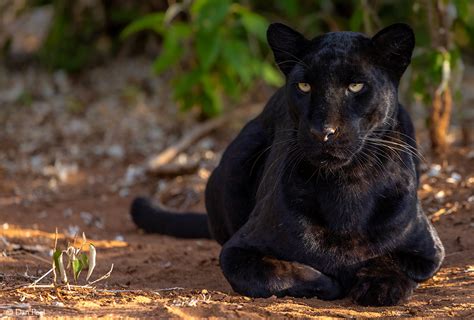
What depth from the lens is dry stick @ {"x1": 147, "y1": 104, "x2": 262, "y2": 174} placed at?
7141 mm

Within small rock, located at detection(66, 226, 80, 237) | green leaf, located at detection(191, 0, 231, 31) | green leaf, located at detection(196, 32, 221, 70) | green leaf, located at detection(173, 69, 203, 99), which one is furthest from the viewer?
green leaf, located at detection(173, 69, 203, 99)

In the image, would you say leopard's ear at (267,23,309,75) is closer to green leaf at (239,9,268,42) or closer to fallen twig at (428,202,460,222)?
fallen twig at (428,202,460,222)

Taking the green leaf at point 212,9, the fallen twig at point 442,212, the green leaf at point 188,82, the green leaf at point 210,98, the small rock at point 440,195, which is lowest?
the fallen twig at point 442,212

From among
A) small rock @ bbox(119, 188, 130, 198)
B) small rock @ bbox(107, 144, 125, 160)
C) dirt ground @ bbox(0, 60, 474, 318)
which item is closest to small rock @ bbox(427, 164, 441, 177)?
dirt ground @ bbox(0, 60, 474, 318)

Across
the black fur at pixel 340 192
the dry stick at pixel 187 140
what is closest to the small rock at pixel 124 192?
the dry stick at pixel 187 140

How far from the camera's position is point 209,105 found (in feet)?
25.4

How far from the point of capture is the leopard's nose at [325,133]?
3.34m

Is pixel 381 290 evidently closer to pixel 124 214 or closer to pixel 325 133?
pixel 325 133

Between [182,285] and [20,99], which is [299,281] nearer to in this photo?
[182,285]

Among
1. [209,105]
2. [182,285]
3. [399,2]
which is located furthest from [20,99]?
[182,285]

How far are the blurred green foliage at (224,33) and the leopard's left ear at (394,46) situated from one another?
206 centimetres

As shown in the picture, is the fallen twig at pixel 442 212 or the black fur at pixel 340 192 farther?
the fallen twig at pixel 442 212

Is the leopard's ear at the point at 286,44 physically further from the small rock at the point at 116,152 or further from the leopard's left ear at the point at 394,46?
the small rock at the point at 116,152

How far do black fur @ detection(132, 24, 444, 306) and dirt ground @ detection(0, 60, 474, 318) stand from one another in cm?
11
